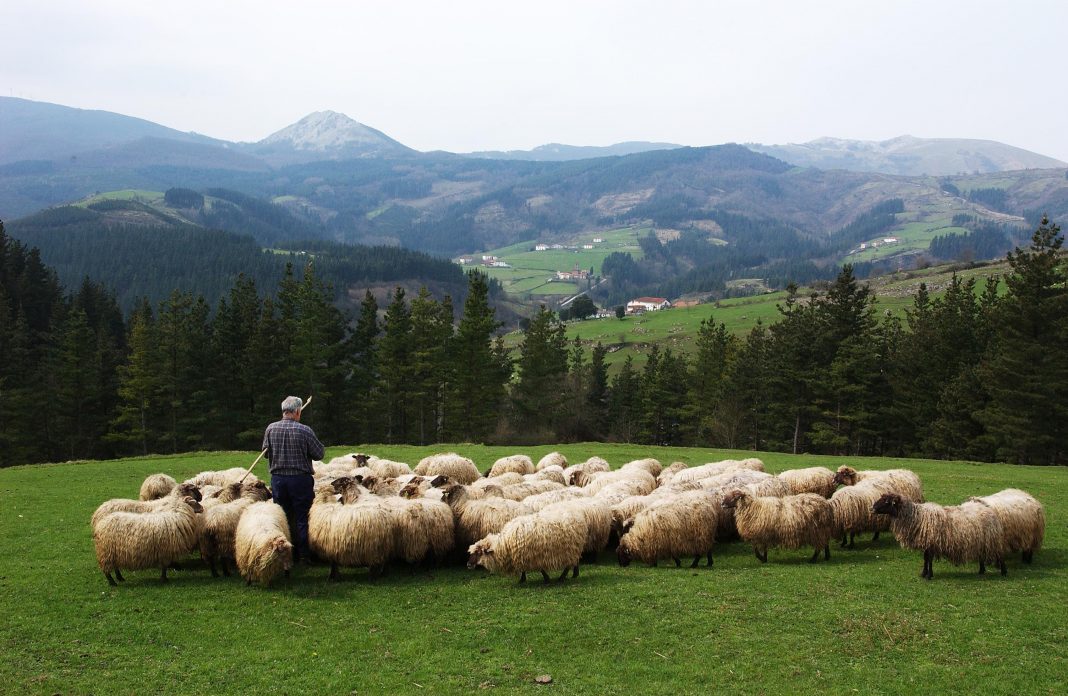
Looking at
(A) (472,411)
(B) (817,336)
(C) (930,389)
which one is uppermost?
(B) (817,336)

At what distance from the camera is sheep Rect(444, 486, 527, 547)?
14.9m

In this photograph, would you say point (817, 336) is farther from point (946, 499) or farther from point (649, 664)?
point (649, 664)

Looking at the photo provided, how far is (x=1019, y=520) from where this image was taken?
1320 centimetres

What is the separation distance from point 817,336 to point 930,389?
873cm

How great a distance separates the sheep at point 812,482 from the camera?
18078 mm

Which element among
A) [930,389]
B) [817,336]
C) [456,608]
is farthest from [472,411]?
[456,608]

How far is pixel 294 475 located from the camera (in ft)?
45.9

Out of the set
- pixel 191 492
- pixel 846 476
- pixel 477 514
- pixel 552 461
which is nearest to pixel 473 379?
pixel 552 461

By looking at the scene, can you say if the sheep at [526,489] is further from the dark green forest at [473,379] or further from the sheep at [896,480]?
the dark green forest at [473,379]

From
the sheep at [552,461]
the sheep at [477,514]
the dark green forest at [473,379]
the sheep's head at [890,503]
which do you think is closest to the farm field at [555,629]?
the sheep at [477,514]

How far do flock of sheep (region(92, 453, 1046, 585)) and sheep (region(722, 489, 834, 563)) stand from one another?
0.08 ft

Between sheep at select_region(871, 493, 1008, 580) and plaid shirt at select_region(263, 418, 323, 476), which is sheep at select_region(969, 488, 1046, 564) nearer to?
sheep at select_region(871, 493, 1008, 580)

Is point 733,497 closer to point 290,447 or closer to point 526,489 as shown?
point 526,489

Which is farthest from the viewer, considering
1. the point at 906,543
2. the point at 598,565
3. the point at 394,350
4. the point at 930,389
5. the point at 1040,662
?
the point at 394,350
